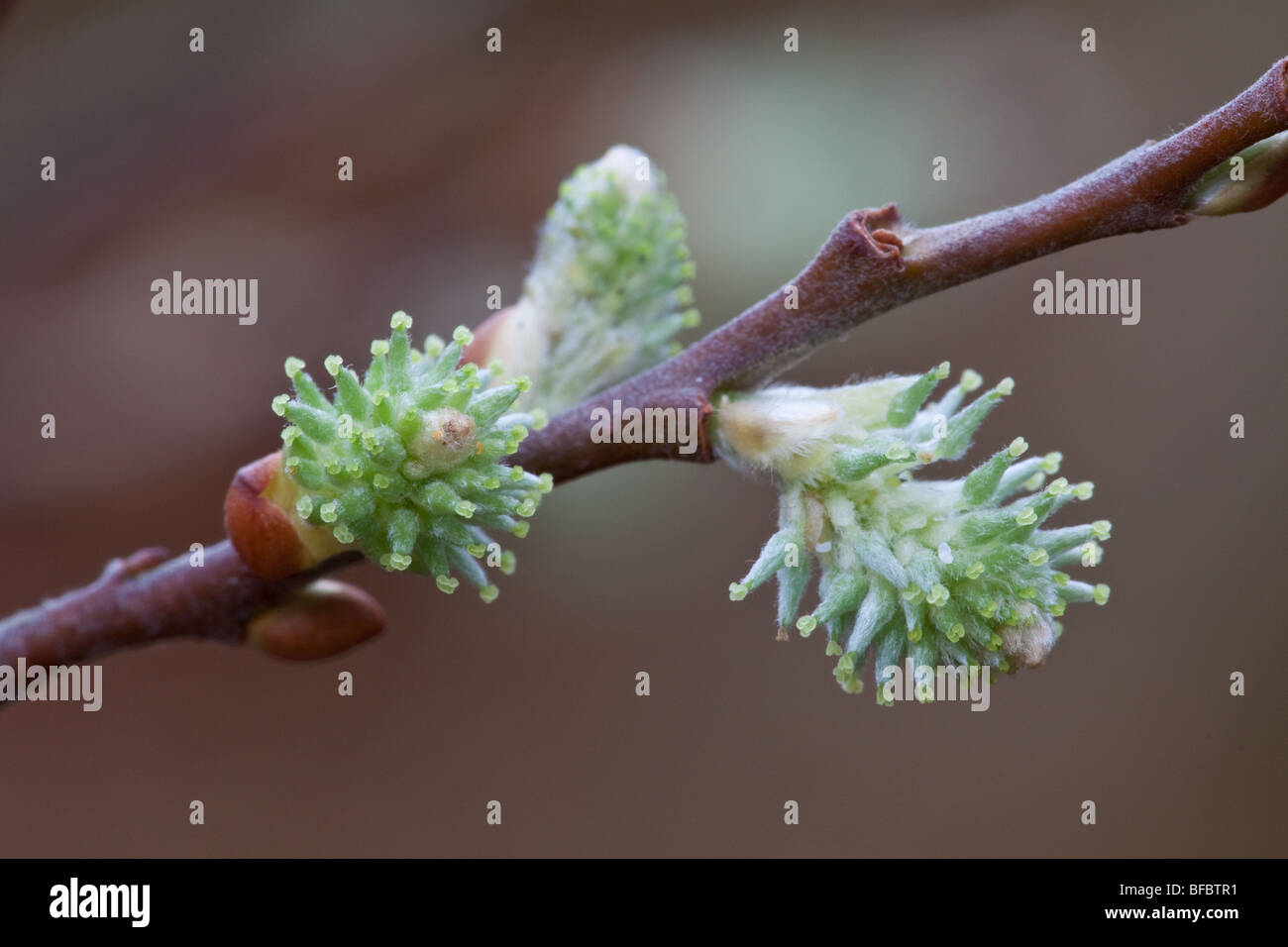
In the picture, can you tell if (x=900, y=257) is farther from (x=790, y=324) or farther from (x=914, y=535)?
(x=914, y=535)

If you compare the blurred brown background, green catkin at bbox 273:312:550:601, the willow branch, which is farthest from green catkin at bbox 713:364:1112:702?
the blurred brown background

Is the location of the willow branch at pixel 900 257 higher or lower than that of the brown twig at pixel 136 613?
higher

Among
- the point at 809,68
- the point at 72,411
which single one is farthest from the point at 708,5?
the point at 72,411

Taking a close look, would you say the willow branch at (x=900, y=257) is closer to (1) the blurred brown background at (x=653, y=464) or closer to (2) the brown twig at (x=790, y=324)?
(2) the brown twig at (x=790, y=324)

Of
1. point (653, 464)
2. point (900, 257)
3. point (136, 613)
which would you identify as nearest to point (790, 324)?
point (900, 257)

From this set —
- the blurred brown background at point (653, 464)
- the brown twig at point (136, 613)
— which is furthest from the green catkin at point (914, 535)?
the blurred brown background at point (653, 464)

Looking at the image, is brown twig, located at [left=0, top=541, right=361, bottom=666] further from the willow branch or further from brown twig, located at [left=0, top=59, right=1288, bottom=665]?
the willow branch

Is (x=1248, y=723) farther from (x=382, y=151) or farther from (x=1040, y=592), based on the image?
(x=382, y=151)
